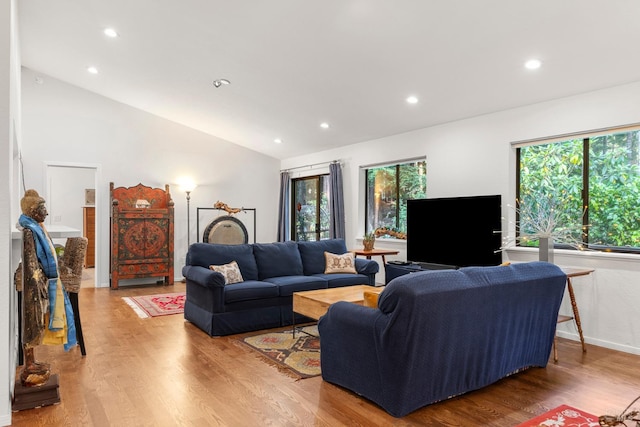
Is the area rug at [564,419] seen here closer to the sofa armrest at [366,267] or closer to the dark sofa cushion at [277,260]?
the sofa armrest at [366,267]

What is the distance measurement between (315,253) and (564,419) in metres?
3.47

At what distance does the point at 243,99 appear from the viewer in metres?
6.25

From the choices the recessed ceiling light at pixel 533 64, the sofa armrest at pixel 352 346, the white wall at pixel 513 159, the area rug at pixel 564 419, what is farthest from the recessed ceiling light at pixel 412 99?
the area rug at pixel 564 419

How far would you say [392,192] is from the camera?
Result: 6828mm

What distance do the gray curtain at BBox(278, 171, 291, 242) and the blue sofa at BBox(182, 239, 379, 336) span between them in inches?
121

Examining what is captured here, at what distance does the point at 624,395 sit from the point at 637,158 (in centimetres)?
222

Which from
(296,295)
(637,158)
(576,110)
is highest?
(576,110)

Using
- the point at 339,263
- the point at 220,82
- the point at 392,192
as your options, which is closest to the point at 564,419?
the point at 339,263

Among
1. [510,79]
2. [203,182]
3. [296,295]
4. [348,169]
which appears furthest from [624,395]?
[203,182]

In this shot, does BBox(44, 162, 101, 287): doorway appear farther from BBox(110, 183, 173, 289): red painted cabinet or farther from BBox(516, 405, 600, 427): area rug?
BBox(516, 405, 600, 427): area rug

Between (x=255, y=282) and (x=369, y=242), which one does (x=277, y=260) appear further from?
(x=369, y=242)

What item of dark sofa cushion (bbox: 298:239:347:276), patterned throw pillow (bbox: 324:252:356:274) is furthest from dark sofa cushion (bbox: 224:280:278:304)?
patterned throw pillow (bbox: 324:252:356:274)

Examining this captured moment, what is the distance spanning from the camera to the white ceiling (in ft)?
11.5

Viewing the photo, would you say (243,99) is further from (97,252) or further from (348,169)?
(97,252)
